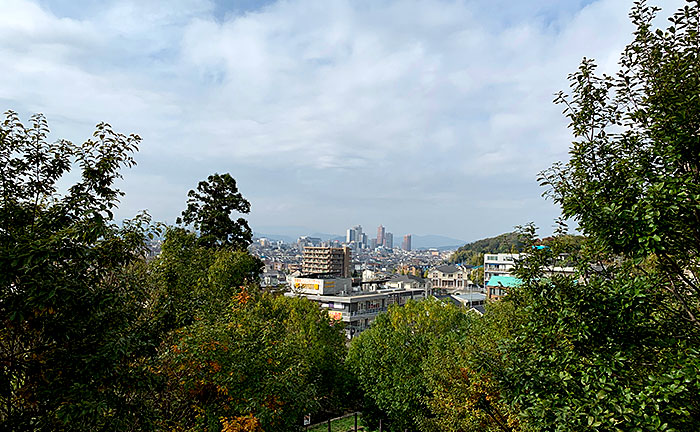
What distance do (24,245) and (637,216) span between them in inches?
211

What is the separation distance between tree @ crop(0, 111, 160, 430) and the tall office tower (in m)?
106

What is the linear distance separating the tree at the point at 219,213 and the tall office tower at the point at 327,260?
85.8 metres

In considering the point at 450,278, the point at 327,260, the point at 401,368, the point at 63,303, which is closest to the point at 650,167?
the point at 63,303

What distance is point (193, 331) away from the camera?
8.59 meters

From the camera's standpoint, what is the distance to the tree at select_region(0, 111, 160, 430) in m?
3.94

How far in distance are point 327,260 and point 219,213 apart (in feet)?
301

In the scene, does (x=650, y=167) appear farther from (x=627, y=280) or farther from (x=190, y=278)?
(x=190, y=278)

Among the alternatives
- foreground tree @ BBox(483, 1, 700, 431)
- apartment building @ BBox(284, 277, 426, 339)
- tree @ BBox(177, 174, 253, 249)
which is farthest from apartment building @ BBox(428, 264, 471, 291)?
foreground tree @ BBox(483, 1, 700, 431)

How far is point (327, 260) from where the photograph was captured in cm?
11544

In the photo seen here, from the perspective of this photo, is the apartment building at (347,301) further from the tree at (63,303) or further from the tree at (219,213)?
the tree at (63,303)

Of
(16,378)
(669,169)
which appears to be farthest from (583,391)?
(16,378)

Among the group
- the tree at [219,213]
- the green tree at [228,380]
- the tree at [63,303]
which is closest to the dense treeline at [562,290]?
the tree at [63,303]

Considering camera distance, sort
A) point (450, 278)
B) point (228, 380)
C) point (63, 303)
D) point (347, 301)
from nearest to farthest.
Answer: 1. point (63, 303)
2. point (228, 380)
3. point (347, 301)
4. point (450, 278)

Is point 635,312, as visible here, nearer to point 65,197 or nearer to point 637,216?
point 637,216
